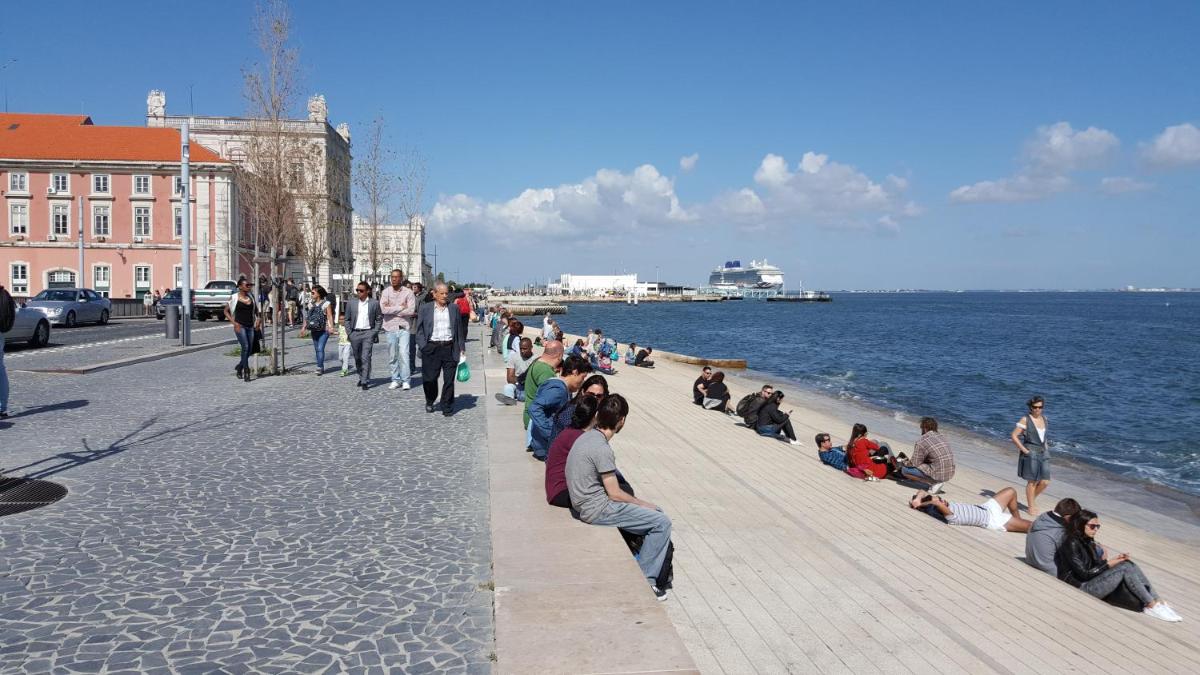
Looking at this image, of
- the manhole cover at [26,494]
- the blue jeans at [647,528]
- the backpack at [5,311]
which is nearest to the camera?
the blue jeans at [647,528]

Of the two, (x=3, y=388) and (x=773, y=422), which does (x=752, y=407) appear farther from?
(x=3, y=388)

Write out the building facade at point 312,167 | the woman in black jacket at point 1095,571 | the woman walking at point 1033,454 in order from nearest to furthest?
1. the woman in black jacket at point 1095,571
2. the woman walking at point 1033,454
3. the building facade at point 312,167

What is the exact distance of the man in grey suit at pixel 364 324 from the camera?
14336 mm

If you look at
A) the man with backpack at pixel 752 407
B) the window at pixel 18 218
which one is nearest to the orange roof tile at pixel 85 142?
the window at pixel 18 218

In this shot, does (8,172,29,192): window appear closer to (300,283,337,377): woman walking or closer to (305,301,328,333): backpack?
(300,283,337,377): woman walking

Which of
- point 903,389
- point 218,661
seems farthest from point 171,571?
point 903,389

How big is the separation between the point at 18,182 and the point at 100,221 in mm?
5028

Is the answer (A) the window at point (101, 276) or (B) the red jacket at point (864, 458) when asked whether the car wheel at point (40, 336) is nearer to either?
(B) the red jacket at point (864, 458)

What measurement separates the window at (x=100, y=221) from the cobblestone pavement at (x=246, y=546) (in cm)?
4652

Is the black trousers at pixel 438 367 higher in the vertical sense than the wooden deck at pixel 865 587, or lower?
higher

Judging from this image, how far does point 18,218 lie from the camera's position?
50438 mm

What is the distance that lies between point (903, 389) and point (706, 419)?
17.7 metres

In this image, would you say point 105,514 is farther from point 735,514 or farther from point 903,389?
point 903,389

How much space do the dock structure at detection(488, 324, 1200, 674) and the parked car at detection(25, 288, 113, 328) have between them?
2682 centimetres
